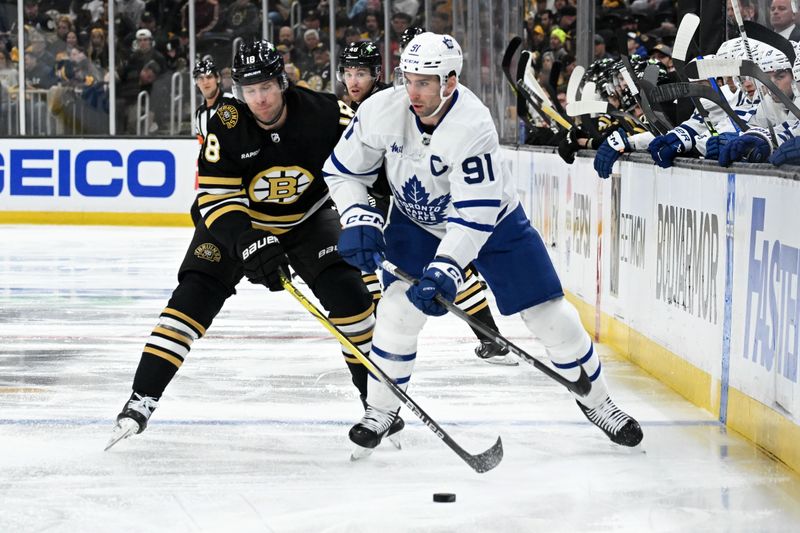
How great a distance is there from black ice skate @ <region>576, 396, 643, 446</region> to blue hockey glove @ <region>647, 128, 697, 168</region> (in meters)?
1.20

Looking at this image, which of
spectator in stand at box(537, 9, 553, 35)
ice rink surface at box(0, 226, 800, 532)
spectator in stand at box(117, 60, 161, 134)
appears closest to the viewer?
ice rink surface at box(0, 226, 800, 532)

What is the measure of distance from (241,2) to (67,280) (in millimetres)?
5111

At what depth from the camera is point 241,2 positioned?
12.2 meters

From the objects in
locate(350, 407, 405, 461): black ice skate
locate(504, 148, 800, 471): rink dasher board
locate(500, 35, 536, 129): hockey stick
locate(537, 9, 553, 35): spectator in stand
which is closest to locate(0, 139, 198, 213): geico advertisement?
locate(537, 9, 553, 35): spectator in stand

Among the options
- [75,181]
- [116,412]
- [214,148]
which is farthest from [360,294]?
[75,181]

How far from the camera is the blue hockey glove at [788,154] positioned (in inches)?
134

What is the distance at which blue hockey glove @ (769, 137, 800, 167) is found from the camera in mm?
3404

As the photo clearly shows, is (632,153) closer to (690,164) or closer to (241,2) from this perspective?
(690,164)

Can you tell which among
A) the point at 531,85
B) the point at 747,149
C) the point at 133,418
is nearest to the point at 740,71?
the point at 747,149

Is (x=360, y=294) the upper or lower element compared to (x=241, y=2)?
lower

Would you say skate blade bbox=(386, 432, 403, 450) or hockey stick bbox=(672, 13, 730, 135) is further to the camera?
hockey stick bbox=(672, 13, 730, 135)

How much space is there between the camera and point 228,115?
367 cm

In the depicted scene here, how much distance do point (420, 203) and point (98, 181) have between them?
28.7ft

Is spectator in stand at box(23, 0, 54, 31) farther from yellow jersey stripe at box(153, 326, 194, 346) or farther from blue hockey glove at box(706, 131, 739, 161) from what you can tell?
blue hockey glove at box(706, 131, 739, 161)
